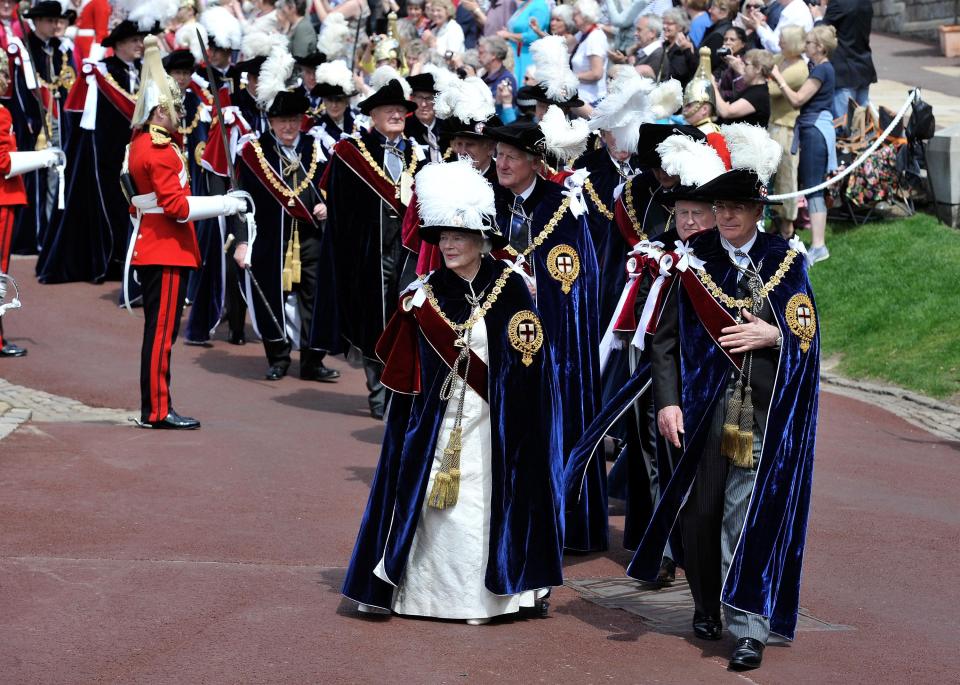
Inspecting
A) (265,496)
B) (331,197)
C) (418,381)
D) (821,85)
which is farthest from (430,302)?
(821,85)

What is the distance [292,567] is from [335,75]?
585cm

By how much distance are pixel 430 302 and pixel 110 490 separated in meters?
3.04

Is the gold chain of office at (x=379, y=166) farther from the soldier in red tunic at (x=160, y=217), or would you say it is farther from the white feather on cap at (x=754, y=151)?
the white feather on cap at (x=754, y=151)

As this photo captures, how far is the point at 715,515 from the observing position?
6398 mm

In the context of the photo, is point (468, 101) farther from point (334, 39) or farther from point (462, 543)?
point (334, 39)

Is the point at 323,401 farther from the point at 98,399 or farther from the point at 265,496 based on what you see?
the point at 265,496

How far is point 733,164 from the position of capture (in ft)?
21.6

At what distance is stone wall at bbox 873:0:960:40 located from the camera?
24.6 m

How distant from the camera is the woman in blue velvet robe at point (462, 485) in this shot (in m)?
6.54

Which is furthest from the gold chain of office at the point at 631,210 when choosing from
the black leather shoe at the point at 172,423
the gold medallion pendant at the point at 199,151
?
the gold medallion pendant at the point at 199,151

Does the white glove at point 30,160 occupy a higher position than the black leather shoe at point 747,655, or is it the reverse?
the white glove at point 30,160

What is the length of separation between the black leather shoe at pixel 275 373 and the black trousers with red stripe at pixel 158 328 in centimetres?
221

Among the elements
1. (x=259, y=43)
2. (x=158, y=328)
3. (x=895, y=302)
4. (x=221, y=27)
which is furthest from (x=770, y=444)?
(x=221, y=27)

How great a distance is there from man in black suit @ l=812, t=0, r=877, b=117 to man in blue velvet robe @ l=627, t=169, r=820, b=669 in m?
10.4
